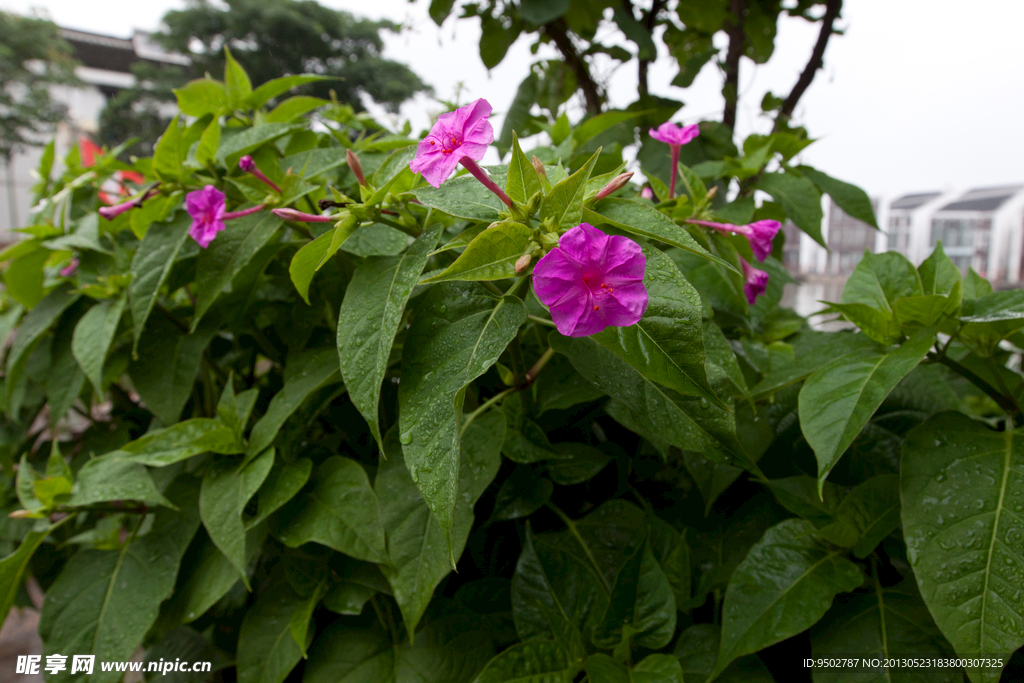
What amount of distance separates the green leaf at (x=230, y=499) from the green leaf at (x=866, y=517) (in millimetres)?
565

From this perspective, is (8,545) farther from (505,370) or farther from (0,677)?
(505,370)

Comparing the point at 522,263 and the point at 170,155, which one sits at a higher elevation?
the point at 170,155

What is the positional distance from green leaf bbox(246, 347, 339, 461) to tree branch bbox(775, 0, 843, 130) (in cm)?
99

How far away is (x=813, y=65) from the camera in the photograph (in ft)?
3.77

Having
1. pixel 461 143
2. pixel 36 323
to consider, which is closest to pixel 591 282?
pixel 461 143

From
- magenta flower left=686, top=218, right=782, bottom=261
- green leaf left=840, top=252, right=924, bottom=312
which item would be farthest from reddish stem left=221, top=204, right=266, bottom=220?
green leaf left=840, top=252, right=924, bottom=312

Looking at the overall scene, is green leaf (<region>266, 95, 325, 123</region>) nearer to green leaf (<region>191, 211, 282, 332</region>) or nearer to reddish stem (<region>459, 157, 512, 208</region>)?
green leaf (<region>191, 211, 282, 332</region>)

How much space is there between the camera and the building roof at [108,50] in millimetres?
7195

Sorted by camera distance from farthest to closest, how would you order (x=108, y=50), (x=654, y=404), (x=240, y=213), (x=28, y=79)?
(x=108, y=50) → (x=28, y=79) → (x=240, y=213) → (x=654, y=404)

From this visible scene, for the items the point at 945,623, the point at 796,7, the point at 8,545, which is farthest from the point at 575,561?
the point at 796,7

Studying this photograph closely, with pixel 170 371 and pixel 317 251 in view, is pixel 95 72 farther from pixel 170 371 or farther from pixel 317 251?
pixel 317 251

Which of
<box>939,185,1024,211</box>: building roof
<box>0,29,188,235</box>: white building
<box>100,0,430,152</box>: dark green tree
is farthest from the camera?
<box>0,29,188,235</box>: white building

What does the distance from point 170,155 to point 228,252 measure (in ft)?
0.59

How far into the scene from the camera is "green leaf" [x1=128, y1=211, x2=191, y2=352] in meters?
0.64
